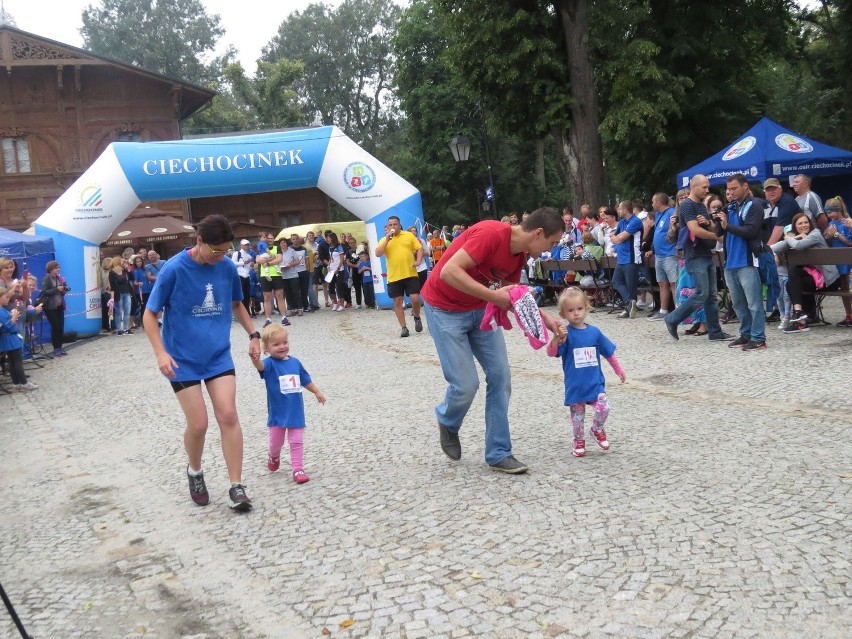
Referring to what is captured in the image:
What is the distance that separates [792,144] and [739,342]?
27.6 feet

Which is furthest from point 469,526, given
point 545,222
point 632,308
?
point 632,308

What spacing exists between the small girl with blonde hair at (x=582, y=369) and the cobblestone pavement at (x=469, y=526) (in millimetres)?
215

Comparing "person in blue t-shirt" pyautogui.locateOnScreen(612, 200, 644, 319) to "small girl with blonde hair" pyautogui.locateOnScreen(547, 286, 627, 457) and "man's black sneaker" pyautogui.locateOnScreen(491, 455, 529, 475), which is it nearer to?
"small girl with blonde hair" pyautogui.locateOnScreen(547, 286, 627, 457)

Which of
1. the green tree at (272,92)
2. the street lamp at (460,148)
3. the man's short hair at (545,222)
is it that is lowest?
the man's short hair at (545,222)

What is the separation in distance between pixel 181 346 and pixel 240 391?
16.8 ft

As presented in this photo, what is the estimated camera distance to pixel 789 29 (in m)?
24.6

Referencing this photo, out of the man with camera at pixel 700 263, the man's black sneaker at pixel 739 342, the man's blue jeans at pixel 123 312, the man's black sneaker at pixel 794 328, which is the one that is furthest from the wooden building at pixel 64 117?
the man's black sneaker at pixel 739 342

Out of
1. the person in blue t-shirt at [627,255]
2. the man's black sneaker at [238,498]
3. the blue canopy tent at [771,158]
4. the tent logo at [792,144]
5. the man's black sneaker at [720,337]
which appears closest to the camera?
the man's black sneaker at [238,498]

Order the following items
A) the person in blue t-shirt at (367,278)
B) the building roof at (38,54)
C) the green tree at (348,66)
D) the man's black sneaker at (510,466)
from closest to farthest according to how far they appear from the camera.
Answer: the man's black sneaker at (510,466) < the person in blue t-shirt at (367,278) < the building roof at (38,54) < the green tree at (348,66)

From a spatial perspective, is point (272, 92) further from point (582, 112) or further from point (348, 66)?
point (582, 112)

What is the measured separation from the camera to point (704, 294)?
11.2 metres

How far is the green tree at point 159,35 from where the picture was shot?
236 ft

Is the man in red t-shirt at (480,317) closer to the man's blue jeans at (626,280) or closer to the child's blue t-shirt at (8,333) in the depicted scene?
the child's blue t-shirt at (8,333)

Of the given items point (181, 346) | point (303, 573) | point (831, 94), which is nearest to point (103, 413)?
point (181, 346)
